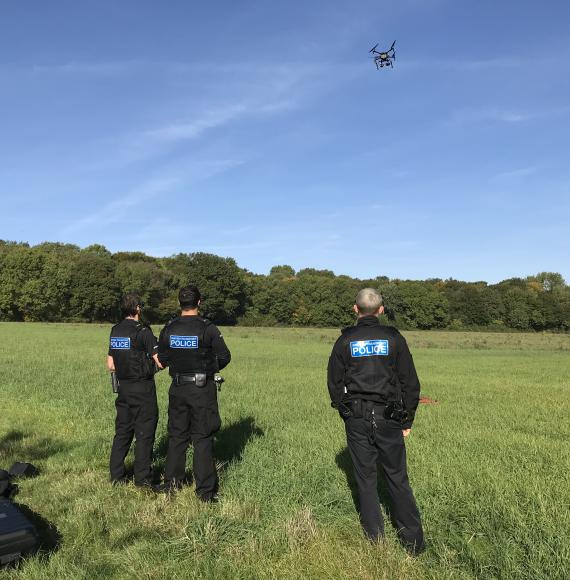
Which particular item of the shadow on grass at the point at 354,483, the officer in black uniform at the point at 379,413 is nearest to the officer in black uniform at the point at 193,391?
the shadow on grass at the point at 354,483

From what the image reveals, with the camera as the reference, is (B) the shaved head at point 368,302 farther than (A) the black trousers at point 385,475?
Yes

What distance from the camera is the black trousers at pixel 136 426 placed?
5.98 metres

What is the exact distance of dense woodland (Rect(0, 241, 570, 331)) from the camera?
77438 mm

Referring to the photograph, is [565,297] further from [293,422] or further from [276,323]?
[293,422]

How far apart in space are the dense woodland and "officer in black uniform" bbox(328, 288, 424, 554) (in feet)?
243

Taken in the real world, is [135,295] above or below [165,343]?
above

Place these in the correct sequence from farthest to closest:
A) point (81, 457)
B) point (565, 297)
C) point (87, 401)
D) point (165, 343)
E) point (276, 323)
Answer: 1. point (276, 323)
2. point (565, 297)
3. point (87, 401)
4. point (81, 457)
5. point (165, 343)

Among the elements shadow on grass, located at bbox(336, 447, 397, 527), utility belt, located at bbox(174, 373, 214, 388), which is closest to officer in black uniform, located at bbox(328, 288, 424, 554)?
shadow on grass, located at bbox(336, 447, 397, 527)

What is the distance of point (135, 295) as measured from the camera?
20.7 feet

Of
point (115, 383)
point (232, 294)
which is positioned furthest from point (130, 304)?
point (232, 294)

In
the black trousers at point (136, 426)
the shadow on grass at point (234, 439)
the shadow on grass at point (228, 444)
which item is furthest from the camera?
the shadow on grass at point (234, 439)

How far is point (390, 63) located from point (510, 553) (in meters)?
8.61

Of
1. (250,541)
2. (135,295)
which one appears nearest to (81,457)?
(135,295)

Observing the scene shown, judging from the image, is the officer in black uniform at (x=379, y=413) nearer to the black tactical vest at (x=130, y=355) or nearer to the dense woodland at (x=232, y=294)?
the black tactical vest at (x=130, y=355)
